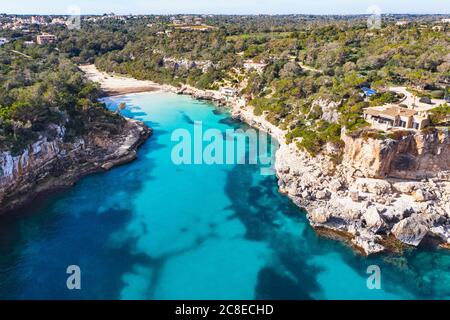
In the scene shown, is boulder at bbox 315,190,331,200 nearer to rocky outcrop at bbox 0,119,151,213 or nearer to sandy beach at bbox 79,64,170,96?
rocky outcrop at bbox 0,119,151,213

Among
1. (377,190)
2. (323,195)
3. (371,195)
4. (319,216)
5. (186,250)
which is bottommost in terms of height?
(186,250)

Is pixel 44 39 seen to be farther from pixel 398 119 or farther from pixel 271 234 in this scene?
pixel 398 119

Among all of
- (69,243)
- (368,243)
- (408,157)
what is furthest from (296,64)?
(69,243)

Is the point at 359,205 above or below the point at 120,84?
below

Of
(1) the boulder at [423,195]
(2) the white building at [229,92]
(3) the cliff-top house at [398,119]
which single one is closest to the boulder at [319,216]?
(1) the boulder at [423,195]

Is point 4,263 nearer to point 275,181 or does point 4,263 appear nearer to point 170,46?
point 275,181

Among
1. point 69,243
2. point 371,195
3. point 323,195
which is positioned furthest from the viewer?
point 323,195
